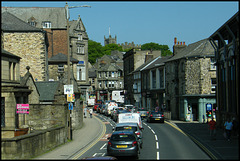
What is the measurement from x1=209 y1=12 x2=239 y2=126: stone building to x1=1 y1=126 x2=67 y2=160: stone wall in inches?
593

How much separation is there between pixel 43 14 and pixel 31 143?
46436 mm

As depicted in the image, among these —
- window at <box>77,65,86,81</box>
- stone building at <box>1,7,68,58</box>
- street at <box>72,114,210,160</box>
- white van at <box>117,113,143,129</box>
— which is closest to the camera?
street at <box>72,114,210,160</box>

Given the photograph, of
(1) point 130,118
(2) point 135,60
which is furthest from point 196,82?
(2) point 135,60

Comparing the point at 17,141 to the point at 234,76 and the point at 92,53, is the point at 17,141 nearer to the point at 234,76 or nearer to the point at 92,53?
the point at 234,76

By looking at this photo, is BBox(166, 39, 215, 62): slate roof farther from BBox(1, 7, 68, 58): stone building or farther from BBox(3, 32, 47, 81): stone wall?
BBox(1, 7, 68, 58): stone building

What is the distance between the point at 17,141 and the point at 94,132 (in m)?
17.3

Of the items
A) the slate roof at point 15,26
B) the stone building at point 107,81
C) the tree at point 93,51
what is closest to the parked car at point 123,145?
the slate roof at point 15,26

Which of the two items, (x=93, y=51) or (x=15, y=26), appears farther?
(x=93, y=51)

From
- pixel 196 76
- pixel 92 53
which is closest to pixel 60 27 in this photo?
pixel 196 76

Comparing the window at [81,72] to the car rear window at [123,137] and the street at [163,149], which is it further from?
the car rear window at [123,137]

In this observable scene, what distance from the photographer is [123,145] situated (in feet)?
63.0

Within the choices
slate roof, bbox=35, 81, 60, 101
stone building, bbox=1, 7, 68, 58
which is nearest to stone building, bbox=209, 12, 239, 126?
slate roof, bbox=35, 81, 60, 101

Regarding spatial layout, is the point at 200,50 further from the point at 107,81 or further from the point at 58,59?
the point at 107,81

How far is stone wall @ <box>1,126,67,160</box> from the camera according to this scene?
17125 millimetres
